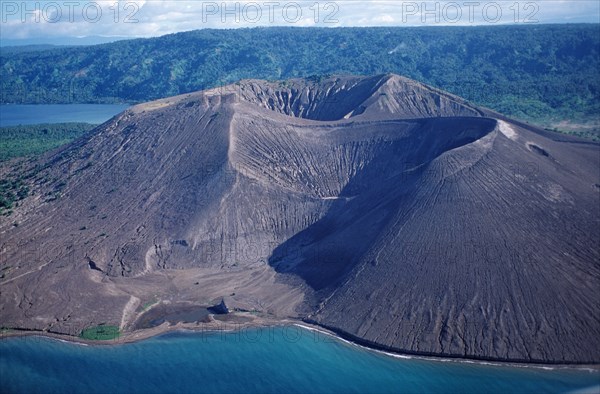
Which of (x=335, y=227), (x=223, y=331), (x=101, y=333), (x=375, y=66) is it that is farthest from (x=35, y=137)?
(x=375, y=66)

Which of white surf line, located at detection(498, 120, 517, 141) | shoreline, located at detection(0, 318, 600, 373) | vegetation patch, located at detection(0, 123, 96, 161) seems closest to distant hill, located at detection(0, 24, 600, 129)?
vegetation patch, located at detection(0, 123, 96, 161)

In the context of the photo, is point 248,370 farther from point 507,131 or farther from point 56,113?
point 56,113

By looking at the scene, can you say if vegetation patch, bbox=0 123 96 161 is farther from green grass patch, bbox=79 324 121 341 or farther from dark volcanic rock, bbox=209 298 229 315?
dark volcanic rock, bbox=209 298 229 315

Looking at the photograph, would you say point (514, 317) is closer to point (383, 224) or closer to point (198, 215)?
point (383, 224)

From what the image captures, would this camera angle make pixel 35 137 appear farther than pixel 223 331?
Yes

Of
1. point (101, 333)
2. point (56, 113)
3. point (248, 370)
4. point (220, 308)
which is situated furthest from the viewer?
point (56, 113)

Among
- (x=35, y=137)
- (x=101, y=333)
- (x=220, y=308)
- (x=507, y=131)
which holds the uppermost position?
(x=507, y=131)

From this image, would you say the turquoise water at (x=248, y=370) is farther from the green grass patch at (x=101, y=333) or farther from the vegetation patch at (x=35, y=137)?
the vegetation patch at (x=35, y=137)

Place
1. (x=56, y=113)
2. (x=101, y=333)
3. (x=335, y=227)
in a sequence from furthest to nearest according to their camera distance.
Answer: (x=56, y=113) < (x=335, y=227) < (x=101, y=333)
